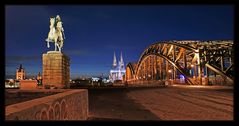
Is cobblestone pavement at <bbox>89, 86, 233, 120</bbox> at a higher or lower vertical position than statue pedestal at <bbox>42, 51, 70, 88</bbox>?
lower

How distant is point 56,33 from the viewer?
21281 millimetres

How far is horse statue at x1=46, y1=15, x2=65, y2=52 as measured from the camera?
21.1 meters

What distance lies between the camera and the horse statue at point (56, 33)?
21062mm

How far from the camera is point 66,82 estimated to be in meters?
A: 21.9

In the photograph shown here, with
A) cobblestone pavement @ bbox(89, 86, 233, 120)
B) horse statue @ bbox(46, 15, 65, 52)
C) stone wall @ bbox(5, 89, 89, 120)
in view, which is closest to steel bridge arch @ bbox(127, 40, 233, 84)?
cobblestone pavement @ bbox(89, 86, 233, 120)

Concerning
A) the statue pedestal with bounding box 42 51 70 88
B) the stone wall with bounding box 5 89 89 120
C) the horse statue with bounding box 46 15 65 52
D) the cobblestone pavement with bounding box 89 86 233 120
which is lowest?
the cobblestone pavement with bounding box 89 86 233 120

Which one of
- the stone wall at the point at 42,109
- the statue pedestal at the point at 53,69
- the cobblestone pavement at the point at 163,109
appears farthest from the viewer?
the statue pedestal at the point at 53,69

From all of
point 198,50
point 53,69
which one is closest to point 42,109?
point 53,69

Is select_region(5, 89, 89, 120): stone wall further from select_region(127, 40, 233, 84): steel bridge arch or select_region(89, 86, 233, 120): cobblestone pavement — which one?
select_region(127, 40, 233, 84): steel bridge arch

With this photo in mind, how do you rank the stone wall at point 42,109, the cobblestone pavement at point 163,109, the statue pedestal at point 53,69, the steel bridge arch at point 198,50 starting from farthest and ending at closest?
the steel bridge arch at point 198,50, the statue pedestal at point 53,69, the cobblestone pavement at point 163,109, the stone wall at point 42,109

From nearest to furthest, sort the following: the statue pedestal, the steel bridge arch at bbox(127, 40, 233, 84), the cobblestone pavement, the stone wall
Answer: the stone wall → the cobblestone pavement → the statue pedestal → the steel bridge arch at bbox(127, 40, 233, 84)

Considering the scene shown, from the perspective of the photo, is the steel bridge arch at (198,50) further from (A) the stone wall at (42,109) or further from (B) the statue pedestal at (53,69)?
(A) the stone wall at (42,109)

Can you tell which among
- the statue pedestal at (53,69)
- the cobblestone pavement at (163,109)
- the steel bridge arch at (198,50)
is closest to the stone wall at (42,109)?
the cobblestone pavement at (163,109)

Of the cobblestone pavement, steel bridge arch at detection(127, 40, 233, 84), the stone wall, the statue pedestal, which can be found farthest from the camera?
steel bridge arch at detection(127, 40, 233, 84)
